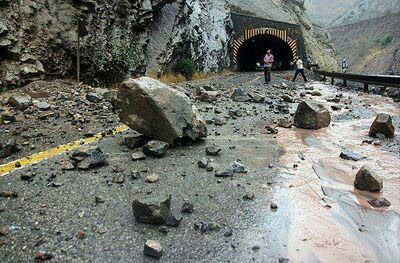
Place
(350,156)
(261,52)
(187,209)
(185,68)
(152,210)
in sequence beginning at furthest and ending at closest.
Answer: (261,52), (185,68), (350,156), (187,209), (152,210)

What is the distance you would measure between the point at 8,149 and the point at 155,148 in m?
1.96

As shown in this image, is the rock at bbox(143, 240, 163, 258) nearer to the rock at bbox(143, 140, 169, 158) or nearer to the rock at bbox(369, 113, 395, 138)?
the rock at bbox(143, 140, 169, 158)

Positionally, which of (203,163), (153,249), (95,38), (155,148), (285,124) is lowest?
(153,249)

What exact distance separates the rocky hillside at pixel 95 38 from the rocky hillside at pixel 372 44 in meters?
41.7

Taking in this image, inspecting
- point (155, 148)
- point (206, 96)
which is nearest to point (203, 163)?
point (155, 148)

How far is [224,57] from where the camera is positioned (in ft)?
93.6

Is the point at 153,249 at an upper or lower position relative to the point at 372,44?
lower

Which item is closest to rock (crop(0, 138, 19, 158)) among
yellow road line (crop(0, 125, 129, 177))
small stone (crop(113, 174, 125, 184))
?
yellow road line (crop(0, 125, 129, 177))

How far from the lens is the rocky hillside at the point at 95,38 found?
8.45 metres

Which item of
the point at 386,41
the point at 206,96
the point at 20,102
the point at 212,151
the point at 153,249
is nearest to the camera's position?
the point at 153,249

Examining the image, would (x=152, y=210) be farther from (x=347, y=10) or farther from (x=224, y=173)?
(x=347, y=10)

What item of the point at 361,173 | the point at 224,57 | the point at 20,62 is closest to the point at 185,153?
the point at 361,173

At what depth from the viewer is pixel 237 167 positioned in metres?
4.15

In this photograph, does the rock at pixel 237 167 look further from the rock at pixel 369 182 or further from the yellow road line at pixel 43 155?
the yellow road line at pixel 43 155
